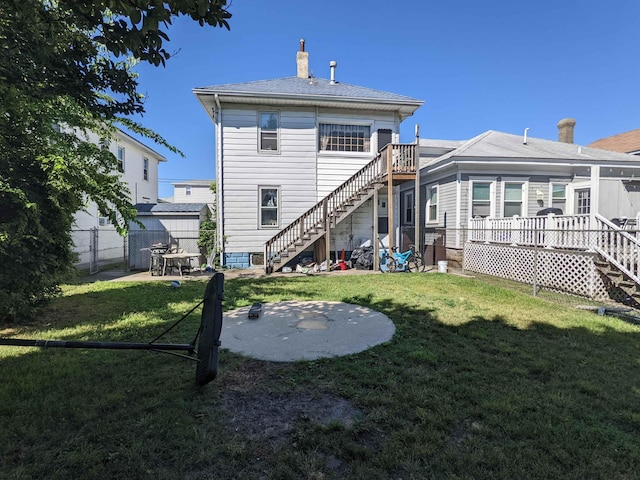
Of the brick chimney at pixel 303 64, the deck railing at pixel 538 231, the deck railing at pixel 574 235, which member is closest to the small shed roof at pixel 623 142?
the deck railing at pixel 538 231

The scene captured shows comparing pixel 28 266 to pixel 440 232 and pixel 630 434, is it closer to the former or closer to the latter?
pixel 630 434

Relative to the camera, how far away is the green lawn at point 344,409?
2.12m

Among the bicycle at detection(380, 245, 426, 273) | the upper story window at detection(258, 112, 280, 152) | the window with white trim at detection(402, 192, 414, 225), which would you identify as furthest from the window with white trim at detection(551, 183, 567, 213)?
the upper story window at detection(258, 112, 280, 152)

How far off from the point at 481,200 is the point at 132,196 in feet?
56.0

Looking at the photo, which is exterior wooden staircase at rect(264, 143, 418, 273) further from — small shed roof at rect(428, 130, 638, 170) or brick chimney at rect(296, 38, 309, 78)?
brick chimney at rect(296, 38, 309, 78)

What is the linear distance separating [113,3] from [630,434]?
15.0 feet

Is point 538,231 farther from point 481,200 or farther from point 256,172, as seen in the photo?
point 256,172

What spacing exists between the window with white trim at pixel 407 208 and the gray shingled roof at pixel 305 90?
4.79 m

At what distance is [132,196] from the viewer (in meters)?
17.8

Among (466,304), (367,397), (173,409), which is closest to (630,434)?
(367,397)

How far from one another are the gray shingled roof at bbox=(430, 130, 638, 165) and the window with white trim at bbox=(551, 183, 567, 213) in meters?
1.07

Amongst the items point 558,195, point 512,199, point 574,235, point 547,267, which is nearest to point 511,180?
point 512,199

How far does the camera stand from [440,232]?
13.8 metres

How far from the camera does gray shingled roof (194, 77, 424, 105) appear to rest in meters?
11.8
